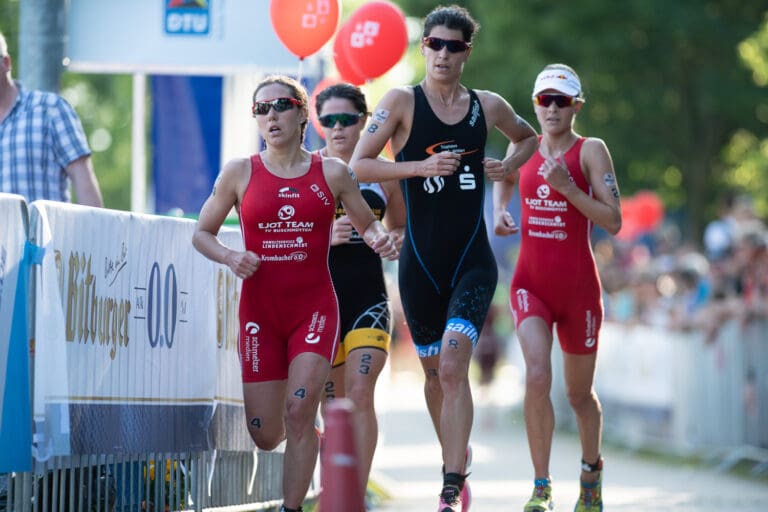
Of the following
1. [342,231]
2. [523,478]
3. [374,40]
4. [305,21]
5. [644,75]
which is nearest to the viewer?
[342,231]

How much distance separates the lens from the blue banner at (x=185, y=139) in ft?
53.9

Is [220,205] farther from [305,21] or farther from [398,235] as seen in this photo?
[305,21]

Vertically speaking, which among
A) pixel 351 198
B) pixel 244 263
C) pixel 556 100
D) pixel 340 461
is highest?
pixel 556 100

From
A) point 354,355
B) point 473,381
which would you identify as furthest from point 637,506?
point 473,381

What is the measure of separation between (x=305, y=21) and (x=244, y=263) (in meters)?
4.43

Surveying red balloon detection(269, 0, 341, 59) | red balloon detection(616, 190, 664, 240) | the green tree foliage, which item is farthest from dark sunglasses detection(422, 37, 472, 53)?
red balloon detection(616, 190, 664, 240)

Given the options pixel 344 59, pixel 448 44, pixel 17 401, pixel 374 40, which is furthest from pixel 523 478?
pixel 17 401

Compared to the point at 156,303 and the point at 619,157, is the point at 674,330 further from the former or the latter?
the point at 619,157

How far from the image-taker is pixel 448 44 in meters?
8.96

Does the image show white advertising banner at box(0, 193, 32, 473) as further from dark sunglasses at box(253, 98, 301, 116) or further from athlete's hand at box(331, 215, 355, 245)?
athlete's hand at box(331, 215, 355, 245)

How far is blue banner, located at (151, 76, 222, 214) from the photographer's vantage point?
16438mm

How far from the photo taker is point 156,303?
8.75 metres

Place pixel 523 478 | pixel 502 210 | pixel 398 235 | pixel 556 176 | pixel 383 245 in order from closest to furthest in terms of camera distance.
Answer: pixel 383 245
pixel 556 176
pixel 398 235
pixel 502 210
pixel 523 478

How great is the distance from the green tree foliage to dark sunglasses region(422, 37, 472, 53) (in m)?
22.2
